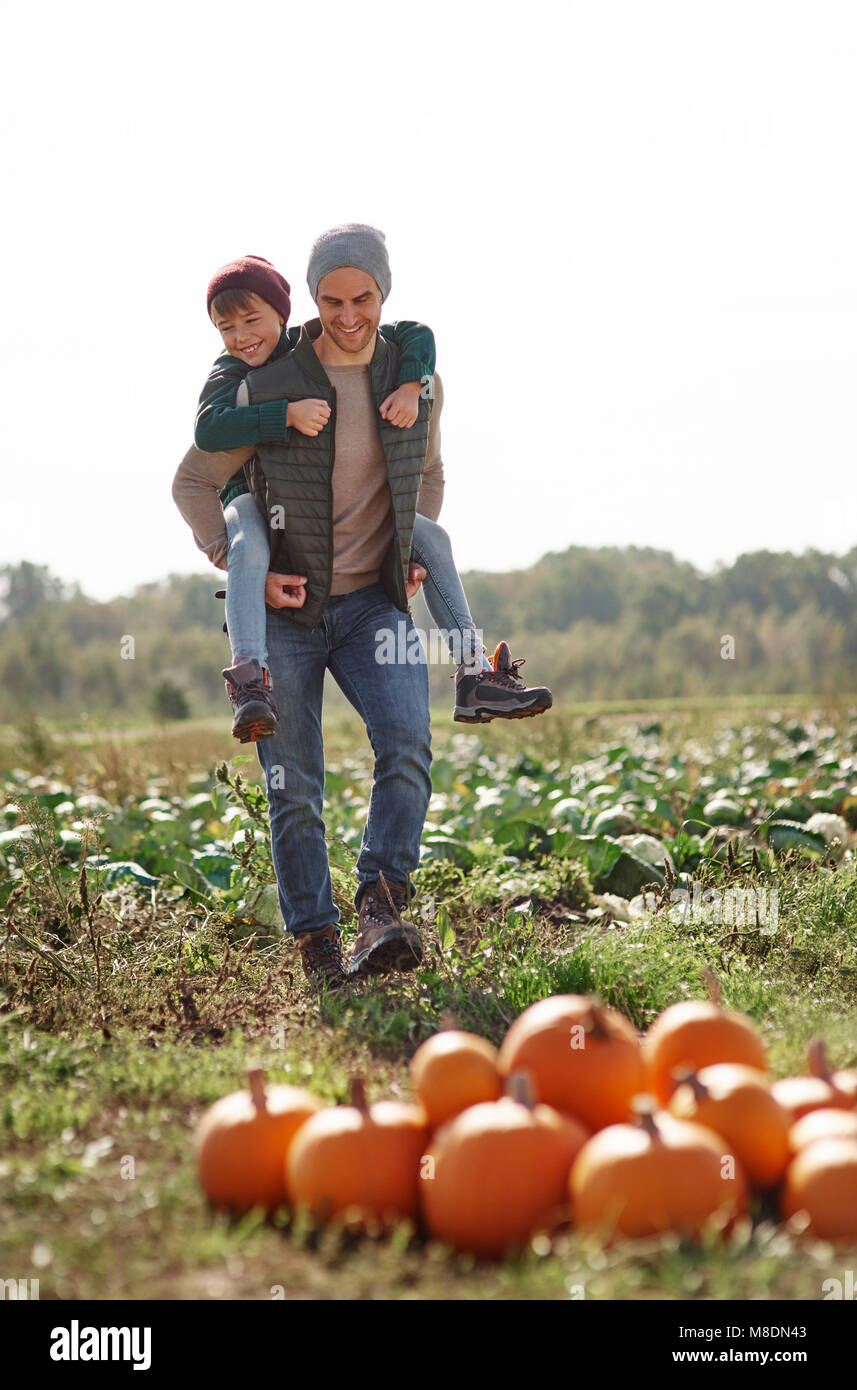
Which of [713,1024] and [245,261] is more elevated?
[245,261]

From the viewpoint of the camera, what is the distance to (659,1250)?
143 cm

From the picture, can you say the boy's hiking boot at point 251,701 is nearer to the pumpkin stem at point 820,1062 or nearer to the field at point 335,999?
the field at point 335,999

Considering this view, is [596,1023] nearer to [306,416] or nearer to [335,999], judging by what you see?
[335,999]

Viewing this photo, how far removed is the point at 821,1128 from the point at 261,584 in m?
2.00

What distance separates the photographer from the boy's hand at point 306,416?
300cm

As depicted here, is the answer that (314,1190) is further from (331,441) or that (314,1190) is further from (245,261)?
(245,261)

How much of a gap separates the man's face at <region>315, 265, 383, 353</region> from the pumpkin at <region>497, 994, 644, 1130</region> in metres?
2.11

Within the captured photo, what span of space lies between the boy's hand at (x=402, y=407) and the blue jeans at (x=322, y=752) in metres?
0.51

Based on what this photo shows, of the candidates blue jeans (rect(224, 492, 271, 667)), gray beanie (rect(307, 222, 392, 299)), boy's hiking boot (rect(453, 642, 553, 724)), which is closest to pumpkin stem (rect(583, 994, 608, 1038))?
boy's hiking boot (rect(453, 642, 553, 724))

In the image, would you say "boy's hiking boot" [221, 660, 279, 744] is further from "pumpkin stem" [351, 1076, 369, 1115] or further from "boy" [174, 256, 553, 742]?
"pumpkin stem" [351, 1076, 369, 1115]

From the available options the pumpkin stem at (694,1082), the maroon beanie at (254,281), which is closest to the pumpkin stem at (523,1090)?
the pumpkin stem at (694,1082)

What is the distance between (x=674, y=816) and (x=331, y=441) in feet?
10.1

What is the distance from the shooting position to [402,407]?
10.3 ft

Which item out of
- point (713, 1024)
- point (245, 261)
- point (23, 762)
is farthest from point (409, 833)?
point (23, 762)
